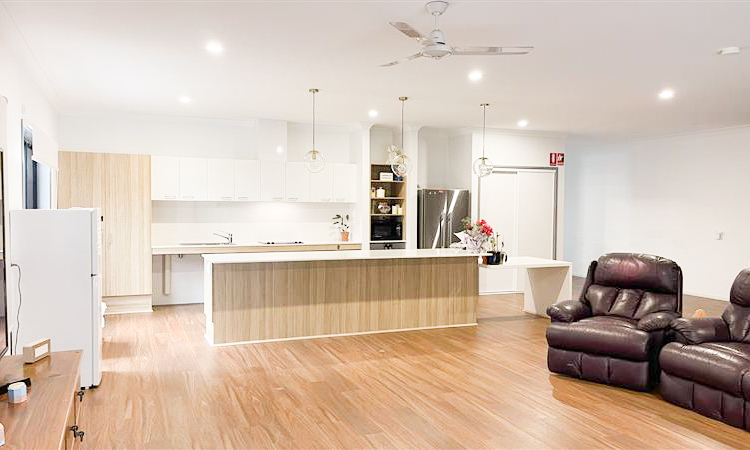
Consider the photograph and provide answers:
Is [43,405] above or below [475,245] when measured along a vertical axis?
below

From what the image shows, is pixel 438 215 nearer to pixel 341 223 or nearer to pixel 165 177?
pixel 341 223

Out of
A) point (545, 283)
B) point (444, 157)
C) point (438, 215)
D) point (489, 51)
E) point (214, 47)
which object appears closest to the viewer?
point (489, 51)

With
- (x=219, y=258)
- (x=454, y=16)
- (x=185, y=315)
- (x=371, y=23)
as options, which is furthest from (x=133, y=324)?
(x=454, y=16)

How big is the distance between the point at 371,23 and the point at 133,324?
4.65m

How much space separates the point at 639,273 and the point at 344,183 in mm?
4651

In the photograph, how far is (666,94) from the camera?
6.14m

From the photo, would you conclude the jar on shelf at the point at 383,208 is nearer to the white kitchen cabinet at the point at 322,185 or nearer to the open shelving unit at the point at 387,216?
the open shelving unit at the point at 387,216

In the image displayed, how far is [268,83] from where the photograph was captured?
568 centimetres

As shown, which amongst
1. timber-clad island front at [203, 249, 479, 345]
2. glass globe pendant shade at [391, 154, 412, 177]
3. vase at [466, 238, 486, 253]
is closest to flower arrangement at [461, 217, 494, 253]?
vase at [466, 238, 486, 253]

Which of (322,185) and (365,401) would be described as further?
(322,185)

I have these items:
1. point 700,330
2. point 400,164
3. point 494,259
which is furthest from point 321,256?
point 700,330

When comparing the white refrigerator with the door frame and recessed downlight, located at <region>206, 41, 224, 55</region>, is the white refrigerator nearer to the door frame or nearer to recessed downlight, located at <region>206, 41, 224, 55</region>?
recessed downlight, located at <region>206, 41, 224, 55</region>

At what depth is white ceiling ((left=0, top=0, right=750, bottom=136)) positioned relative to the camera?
3.65m

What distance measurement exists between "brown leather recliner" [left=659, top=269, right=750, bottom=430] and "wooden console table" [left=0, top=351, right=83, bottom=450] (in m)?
→ 3.69
